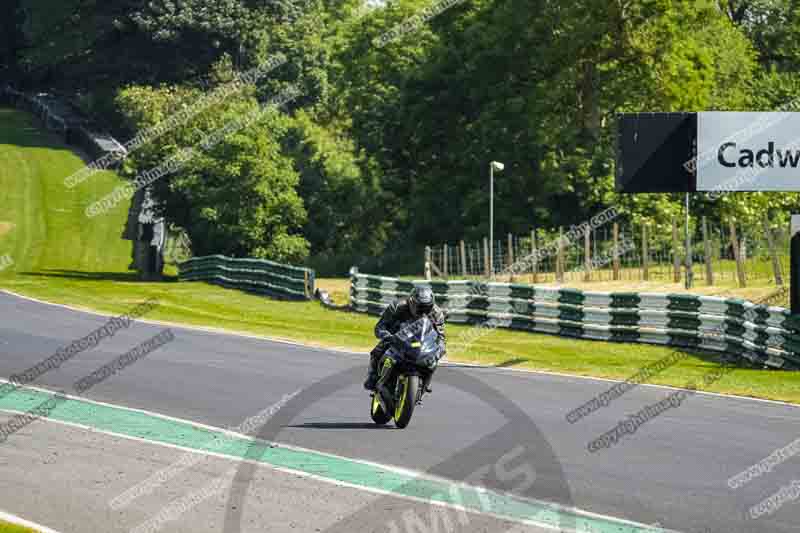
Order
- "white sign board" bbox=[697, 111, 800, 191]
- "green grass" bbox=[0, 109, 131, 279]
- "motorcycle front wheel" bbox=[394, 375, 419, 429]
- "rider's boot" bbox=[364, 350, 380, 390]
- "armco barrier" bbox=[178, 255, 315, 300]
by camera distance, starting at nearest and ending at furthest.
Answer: "motorcycle front wheel" bbox=[394, 375, 419, 429] < "rider's boot" bbox=[364, 350, 380, 390] < "white sign board" bbox=[697, 111, 800, 191] < "armco barrier" bbox=[178, 255, 315, 300] < "green grass" bbox=[0, 109, 131, 279]

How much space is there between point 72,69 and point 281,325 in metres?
69.2

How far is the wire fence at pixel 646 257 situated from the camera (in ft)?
128

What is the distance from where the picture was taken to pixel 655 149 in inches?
1299

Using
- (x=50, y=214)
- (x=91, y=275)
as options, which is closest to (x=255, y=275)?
(x=91, y=275)

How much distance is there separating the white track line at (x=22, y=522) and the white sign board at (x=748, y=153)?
24218 millimetres

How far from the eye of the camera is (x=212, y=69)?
9050 cm

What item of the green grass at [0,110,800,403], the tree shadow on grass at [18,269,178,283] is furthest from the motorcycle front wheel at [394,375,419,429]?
the tree shadow on grass at [18,269,178,283]

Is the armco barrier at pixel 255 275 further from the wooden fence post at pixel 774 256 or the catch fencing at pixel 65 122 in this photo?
the catch fencing at pixel 65 122

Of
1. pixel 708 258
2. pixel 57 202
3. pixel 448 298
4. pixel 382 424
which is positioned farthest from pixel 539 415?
pixel 57 202

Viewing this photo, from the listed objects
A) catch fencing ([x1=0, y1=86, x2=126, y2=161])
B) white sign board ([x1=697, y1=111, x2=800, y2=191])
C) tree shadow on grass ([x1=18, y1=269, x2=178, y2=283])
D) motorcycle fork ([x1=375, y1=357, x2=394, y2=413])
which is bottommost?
tree shadow on grass ([x1=18, y1=269, x2=178, y2=283])

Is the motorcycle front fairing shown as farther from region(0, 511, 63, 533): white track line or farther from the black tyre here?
region(0, 511, 63, 533): white track line

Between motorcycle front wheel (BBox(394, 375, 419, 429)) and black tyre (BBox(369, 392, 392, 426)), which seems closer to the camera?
motorcycle front wheel (BBox(394, 375, 419, 429))

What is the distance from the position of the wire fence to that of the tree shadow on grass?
1218 cm

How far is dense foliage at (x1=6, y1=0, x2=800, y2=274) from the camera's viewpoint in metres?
54.3
